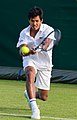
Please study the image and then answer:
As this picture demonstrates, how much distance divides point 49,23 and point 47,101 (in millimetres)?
3870

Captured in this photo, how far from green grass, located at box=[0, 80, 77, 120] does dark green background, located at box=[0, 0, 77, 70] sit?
0.72 m

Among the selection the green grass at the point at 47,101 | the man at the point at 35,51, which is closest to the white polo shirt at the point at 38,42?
the man at the point at 35,51

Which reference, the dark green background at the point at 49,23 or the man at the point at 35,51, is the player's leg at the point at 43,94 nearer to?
the man at the point at 35,51

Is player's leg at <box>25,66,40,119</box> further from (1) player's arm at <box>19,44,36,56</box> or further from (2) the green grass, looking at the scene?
(1) player's arm at <box>19,44,36,56</box>

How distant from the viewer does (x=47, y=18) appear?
12.1 metres

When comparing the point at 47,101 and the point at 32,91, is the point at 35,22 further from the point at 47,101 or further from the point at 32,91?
the point at 47,101

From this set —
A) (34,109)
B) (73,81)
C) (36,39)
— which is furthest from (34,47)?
(73,81)

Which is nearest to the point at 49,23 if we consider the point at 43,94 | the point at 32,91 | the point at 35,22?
the point at 43,94

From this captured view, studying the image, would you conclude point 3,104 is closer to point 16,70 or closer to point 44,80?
point 44,80

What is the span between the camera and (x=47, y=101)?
8.52m

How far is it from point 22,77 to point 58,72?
88 centimetres

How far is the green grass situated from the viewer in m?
7.01

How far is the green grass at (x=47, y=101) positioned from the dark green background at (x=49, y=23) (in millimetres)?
716

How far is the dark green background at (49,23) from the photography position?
470 inches
